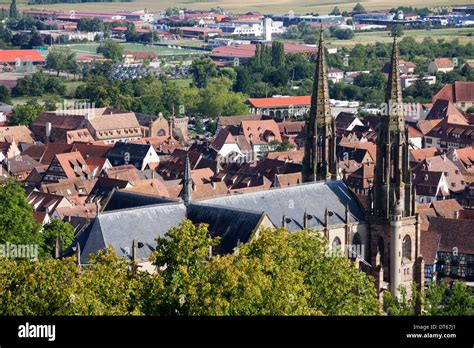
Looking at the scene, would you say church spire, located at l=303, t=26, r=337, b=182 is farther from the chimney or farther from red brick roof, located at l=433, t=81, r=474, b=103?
red brick roof, located at l=433, t=81, r=474, b=103

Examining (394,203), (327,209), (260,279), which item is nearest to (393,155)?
(394,203)

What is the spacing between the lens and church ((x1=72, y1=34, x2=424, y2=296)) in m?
66.9

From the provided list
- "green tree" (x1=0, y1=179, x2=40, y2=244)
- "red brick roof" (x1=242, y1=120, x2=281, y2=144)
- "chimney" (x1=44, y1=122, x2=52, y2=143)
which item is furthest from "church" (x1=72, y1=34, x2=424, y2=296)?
"chimney" (x1=44, y1=122, x2=52, y2=143)

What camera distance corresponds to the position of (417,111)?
18025cm

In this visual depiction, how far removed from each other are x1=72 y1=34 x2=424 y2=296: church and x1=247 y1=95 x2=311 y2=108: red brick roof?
11217 centimetres

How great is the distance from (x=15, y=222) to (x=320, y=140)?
1923 cm

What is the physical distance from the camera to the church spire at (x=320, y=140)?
76750mm

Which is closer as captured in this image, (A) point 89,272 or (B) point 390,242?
(A) point 89,272

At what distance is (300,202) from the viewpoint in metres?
71.9

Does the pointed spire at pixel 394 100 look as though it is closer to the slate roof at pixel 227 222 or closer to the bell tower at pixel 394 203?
the bell tower at pixel 394 203

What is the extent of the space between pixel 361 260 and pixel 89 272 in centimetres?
2859

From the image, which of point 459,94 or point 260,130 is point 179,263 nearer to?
point 260,130
